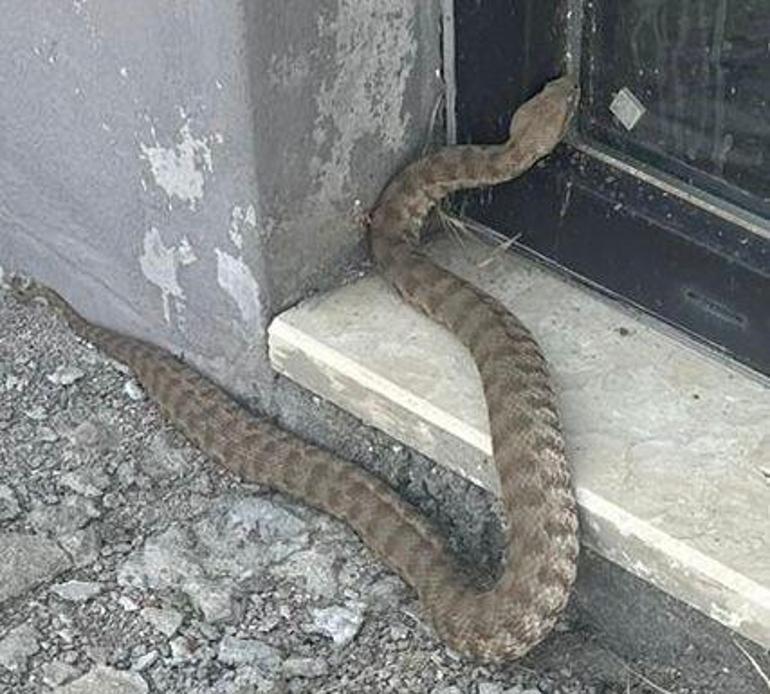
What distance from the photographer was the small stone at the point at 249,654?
3715mm

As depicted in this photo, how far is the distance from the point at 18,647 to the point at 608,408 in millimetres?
1328

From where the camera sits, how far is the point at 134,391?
4.47 meters

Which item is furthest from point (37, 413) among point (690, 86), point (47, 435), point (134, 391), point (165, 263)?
point (690, 86)

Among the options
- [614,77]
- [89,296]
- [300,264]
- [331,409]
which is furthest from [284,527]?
[614,77]

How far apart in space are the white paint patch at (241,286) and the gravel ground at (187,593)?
1.23ft

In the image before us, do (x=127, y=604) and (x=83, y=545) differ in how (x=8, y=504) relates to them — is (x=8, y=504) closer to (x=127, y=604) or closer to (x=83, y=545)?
(x=83, y=545)

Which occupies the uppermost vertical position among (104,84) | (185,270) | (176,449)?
(104,84)

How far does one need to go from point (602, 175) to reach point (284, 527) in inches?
42.0

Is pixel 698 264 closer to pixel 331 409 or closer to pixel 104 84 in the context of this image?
pixel 331 409

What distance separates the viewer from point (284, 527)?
161 inches

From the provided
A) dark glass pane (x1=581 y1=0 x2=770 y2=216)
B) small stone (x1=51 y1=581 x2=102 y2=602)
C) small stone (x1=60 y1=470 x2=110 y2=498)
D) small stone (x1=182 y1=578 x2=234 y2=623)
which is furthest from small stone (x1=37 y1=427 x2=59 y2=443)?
dark glass pane (x1=581 y1=0 x2=770 y2=216)

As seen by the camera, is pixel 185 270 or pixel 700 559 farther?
pixel 185 270

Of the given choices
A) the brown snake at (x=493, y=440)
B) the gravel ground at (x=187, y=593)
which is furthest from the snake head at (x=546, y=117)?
the gravel ground at (x=187, y=593)

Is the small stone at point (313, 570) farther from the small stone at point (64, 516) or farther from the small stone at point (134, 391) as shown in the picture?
the small stone at point (134, 391)
